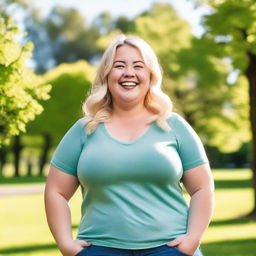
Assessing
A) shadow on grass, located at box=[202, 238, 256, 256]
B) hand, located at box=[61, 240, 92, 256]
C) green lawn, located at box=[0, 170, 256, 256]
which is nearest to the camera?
hand, located at box=[61, 240, 92, 256]

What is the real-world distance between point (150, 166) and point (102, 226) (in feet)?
1.32

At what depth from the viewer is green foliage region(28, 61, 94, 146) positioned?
57469 mm

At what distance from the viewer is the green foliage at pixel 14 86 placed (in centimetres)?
1029

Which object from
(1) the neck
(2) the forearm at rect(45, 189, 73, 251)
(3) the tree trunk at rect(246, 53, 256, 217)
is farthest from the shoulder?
(3) the tree trunk at rect(246, 53, 256, 217)

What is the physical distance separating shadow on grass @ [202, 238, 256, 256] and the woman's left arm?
351 inches

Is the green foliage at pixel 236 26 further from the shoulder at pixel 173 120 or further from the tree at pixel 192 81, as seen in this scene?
the tree at pixel 192 81

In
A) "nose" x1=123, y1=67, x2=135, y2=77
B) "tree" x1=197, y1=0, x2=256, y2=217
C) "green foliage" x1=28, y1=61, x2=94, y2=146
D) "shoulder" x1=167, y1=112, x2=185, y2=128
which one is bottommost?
"green foliage" x1=28, y1=61, x2=94, y2=146

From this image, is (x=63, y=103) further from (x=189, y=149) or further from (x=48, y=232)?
(x=189, y=149)

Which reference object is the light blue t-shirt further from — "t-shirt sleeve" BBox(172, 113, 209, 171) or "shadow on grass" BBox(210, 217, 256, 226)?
"shadow on grass" BBox(210, 217, 256, 226)

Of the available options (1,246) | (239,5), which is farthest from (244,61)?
(1,246)

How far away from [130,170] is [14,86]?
6721mm

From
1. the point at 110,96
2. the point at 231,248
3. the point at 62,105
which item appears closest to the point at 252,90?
the point at 231,248

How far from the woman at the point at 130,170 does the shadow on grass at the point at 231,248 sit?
29.5 ft

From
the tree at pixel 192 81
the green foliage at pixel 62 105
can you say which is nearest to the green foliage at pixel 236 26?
the tree at pixel 192 81
